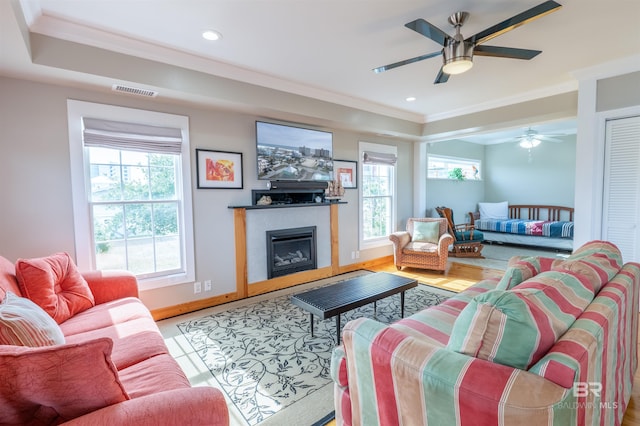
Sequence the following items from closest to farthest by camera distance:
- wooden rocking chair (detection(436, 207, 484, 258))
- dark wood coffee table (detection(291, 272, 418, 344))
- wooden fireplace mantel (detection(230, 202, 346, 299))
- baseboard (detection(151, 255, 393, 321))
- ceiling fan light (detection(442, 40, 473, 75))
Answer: ceiling fan light (detection(442, 40, 473, 75)) → dark wood coffee table (detection(291, 272, 418, 344)) → baseboard (detection(151, 255, 393, 321)) → wooden fireplace mantel (detection(230, 202, 346, 299)) → wooden rocking chair (detection(436, 207, 484, 258))

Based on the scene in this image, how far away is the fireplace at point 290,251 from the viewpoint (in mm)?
3986

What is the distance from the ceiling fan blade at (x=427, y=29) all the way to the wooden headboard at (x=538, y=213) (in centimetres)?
657

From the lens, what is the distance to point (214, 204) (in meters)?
3.54

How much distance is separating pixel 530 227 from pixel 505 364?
7151 mm

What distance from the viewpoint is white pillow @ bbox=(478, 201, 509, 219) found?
791cm

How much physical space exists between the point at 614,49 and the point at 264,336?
4259 millimetres

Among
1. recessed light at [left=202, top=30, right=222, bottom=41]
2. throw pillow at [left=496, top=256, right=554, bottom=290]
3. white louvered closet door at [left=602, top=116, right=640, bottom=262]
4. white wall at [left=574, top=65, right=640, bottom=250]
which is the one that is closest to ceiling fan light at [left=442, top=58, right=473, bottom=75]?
throw pillow at [left=496, top=256, right=554, bottom=290]

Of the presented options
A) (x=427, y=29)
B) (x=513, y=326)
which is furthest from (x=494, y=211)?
(x=513, y=326)

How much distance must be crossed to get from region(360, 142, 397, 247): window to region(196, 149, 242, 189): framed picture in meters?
2.18

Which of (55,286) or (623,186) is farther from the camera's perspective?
(623,186)

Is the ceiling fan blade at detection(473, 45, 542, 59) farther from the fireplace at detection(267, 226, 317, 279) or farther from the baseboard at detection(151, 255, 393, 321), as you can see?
the baseboard at detection(151, 255, 393, 321)

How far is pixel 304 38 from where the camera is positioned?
256cm

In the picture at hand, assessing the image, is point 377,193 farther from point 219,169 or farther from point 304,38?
point 304,38

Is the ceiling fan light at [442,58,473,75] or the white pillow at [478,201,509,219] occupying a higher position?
the ceiling fan light at [442,58,473,75]
